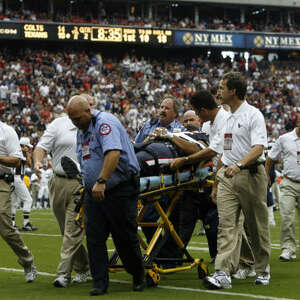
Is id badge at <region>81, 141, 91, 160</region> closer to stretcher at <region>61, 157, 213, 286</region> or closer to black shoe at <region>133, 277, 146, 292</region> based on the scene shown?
stretcher at <region>61, 157, 213, 286</region>

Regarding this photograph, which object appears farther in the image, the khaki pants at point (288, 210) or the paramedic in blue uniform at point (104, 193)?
the khaki pants at point (288, 210)

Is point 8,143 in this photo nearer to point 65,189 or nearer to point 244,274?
point 65,189

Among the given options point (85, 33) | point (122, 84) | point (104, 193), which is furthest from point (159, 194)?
point (85, 33)

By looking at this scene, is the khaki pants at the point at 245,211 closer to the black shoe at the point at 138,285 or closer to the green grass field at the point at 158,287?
the green grass field at the point at 158,287

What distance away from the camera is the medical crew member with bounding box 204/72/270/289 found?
7.72 meters

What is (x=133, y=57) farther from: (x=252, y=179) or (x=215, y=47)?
(x=252, y=179)

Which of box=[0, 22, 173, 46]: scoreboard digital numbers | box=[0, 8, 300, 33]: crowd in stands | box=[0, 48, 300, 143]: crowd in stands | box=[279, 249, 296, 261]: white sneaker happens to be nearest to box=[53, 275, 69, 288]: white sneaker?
box=[279, 249, 296, 261]: white sneaker

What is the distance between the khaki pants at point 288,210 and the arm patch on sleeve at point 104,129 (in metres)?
4.41

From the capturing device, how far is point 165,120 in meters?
9.84

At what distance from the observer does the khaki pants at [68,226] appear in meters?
8.30

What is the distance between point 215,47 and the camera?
49.8 metres

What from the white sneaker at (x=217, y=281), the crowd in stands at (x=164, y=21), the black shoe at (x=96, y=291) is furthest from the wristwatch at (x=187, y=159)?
the crowd in stands at (x=164, y=21)

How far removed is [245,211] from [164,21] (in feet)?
141

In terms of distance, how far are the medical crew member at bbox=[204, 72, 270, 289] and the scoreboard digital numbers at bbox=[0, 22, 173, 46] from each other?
35.4 m
